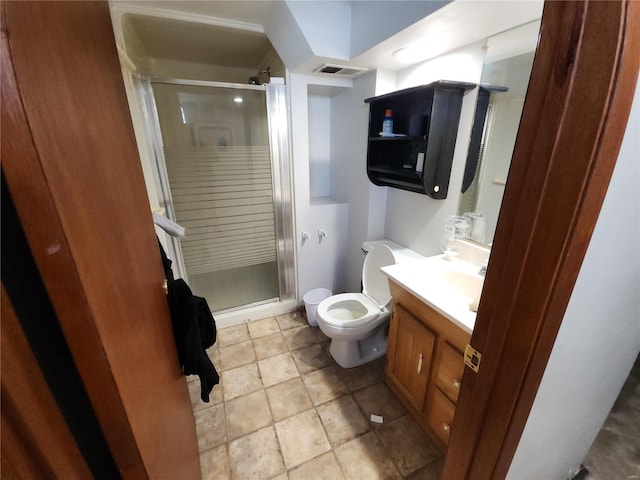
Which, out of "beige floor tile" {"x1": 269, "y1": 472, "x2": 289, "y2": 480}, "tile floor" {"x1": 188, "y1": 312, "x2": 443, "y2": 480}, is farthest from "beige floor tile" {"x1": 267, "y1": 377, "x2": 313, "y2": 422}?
"beige floor tile" {"x1": 269, "y1": 472, "x2": 289, "y2": 480}

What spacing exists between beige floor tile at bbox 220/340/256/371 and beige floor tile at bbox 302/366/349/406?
48 centimetres

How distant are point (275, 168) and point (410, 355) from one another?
167cm

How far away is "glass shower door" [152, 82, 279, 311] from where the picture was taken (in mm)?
1999

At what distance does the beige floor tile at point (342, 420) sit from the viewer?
4.86 ft

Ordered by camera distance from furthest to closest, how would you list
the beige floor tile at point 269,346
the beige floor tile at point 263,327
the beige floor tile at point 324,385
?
the beige floor tile at point 263,327, the beige floor tile at point 269,346, the beige floor tile at point 324,385

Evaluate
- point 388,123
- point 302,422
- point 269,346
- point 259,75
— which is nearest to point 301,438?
point 302,422

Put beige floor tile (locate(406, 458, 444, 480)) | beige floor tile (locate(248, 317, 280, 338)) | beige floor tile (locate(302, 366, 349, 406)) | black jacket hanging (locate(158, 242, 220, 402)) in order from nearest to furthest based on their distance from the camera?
black jacket hanging (locate(158, 242, 220, 402)) < beige floor tile (locate(406, 458, 444, 480)) < beige floor tile (locate(302, 366, 349, 406)) < beige floor tile (locate(248, 317, 280, 338))

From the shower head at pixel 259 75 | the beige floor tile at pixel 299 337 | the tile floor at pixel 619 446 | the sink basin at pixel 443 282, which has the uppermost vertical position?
the shower head at pixel 259 75

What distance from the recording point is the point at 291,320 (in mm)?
2469

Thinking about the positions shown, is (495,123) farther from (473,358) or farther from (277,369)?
(277,369)

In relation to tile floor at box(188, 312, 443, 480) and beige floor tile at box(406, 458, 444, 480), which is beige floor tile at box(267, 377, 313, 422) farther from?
beige floor tile at box(406, 458, 444, 480)

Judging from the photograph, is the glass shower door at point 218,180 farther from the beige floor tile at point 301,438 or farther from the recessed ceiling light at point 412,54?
the beige floor tile at point 301,438

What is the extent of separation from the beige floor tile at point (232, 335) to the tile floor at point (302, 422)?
0.06 metres

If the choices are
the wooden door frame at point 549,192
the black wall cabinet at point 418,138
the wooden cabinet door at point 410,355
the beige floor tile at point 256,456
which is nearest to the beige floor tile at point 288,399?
the beige floor tile at point 256,456
